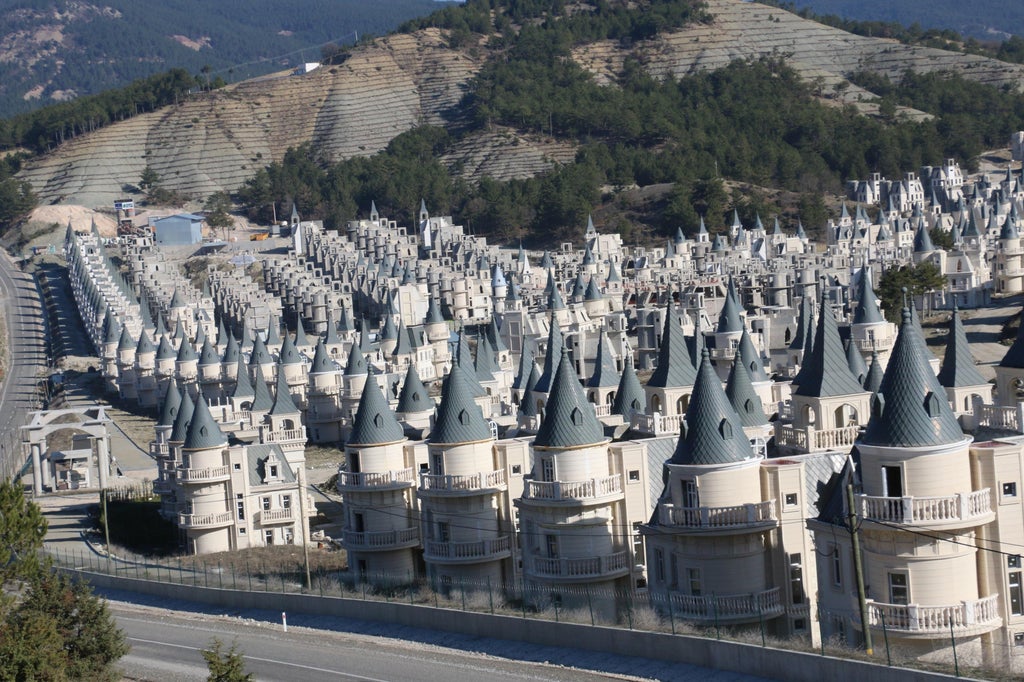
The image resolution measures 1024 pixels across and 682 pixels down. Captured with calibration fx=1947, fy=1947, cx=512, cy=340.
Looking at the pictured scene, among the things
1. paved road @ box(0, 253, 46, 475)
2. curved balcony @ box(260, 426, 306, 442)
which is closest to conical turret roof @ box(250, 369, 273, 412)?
curved balcony @ box(260, 426, 306, 442)

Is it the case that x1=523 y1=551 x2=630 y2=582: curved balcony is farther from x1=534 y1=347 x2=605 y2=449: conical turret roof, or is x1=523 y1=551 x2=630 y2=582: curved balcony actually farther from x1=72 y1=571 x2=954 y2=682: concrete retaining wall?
x1=72 y1=571 x2=954 y2=682: concrete retaining wall

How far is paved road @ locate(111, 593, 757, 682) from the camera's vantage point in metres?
38.9

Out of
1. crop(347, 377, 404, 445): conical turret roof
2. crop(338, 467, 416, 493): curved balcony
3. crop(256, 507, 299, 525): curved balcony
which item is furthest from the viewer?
crop(256, 507, 299, 525): curved balcony

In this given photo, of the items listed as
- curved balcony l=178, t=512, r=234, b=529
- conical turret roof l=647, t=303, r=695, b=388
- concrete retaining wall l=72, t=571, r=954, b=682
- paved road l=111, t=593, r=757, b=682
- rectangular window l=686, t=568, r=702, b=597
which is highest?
Answer: conical turret roof l=647, t=303, r=695, b=388

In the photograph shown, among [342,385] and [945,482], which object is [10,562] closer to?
[945,482]

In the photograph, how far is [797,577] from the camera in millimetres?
43812

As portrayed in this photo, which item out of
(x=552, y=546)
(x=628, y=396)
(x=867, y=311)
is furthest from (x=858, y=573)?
(x=867, y=311)

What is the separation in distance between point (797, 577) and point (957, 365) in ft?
30.8

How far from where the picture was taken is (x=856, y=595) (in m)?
37.8

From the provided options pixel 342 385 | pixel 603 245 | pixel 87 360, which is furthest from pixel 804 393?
pixel 603 245

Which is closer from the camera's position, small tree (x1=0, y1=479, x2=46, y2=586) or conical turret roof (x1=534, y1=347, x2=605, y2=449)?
small tree (x1=0, y1=479, x2=46, y2=586)

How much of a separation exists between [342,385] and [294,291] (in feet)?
191

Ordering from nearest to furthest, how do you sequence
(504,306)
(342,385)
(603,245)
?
(342,385) < (504,306) < (603,245)

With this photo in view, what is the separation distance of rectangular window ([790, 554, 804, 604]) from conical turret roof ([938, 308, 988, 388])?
28.1 feet
